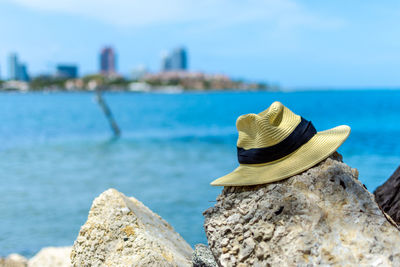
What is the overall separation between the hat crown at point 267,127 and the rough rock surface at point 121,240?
37.7 inches

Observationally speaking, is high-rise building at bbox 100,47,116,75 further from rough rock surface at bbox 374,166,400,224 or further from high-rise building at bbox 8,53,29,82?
rough rock surface at bbox 374,166,400,224

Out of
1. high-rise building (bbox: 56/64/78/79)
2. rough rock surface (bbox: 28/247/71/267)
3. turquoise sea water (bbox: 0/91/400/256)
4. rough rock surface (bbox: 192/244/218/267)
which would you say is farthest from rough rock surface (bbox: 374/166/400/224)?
high-rise building (bbox: 56/64/78/79)

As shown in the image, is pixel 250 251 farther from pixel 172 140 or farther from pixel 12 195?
pixel 172 140

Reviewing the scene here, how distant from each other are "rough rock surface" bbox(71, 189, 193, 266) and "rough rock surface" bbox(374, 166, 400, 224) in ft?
5.99

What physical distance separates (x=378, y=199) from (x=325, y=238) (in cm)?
212

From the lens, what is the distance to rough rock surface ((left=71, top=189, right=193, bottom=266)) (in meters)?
2.87

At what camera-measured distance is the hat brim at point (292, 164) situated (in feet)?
7.77

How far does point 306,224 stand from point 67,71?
170 meters

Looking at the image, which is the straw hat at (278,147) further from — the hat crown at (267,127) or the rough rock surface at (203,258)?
the rough rock surface at (203,258)

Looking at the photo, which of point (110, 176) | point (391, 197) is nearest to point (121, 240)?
point (391, 197)

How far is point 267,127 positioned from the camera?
8.12 feet

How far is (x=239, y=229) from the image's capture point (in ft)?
7.50

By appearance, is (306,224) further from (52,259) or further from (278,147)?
(52,259)

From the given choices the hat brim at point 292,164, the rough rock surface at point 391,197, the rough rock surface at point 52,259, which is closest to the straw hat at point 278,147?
the hat brim at point 292,164
